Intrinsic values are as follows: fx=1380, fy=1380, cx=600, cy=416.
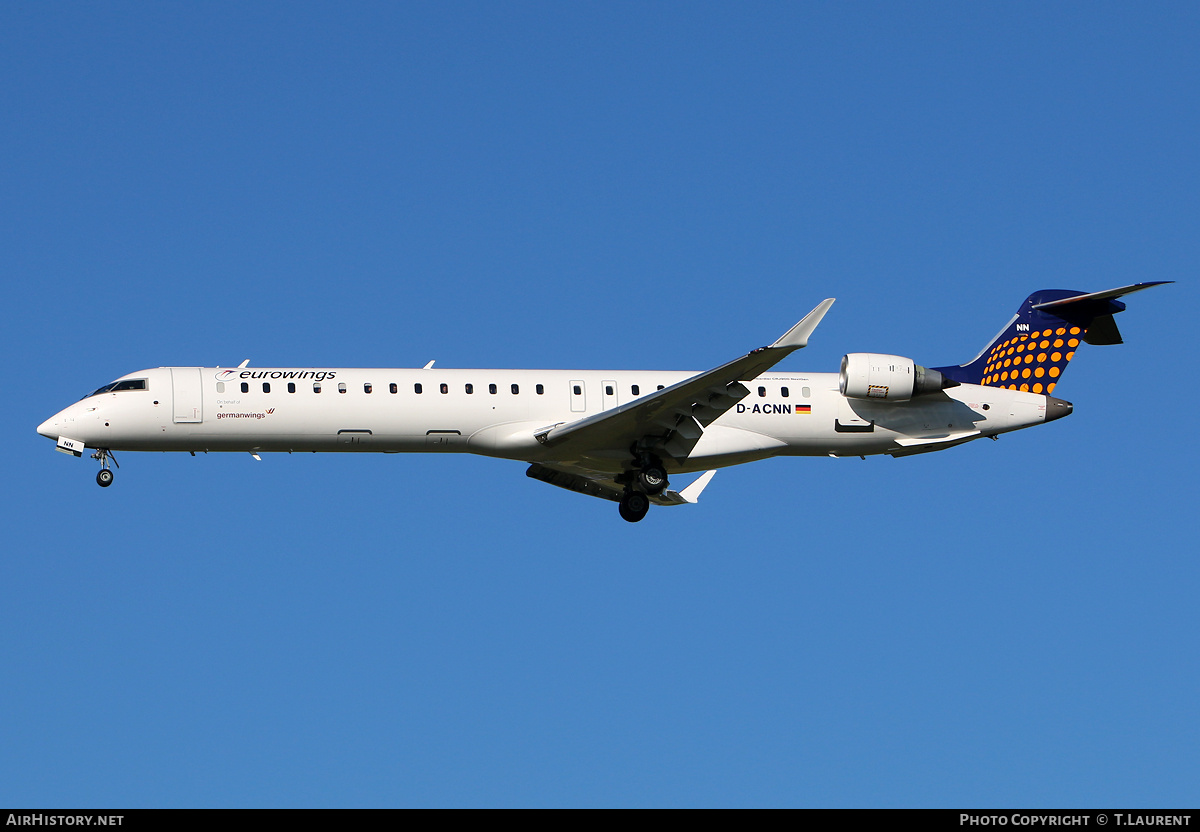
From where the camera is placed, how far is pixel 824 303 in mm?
24203

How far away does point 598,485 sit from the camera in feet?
103

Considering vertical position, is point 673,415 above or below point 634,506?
above

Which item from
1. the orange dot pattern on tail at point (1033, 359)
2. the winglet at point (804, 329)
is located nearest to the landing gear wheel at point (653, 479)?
the winglet at point (804, 329)

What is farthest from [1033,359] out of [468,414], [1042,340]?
[468,414]

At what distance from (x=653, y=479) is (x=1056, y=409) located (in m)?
9.13

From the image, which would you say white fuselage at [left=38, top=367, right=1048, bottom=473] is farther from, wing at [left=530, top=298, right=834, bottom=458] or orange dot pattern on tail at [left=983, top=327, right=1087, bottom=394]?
orange dot pattern on tail at [left=983, top=327, right=1087, bottom=394]

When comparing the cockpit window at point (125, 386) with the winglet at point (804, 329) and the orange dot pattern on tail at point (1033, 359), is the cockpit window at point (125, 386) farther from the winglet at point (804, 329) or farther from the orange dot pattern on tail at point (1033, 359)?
the orange dot pattern on tail at point (1033, 359)

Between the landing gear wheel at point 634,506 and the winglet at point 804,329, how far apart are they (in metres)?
5.93

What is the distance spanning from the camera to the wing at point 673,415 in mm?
25359

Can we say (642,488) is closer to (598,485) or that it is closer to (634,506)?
(634,506)

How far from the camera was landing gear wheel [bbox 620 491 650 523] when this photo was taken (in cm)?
2891

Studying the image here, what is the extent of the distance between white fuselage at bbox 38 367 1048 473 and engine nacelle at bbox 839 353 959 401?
49 centimetres

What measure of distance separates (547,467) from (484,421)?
12.0 ft
